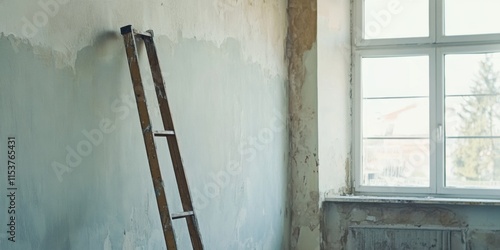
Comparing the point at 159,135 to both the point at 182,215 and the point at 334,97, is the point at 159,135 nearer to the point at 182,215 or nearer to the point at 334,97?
the point at 182,215

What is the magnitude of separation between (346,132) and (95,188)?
312cm

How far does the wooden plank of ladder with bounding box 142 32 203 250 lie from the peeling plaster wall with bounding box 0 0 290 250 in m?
0.09

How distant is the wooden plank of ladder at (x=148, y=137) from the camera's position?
238 cm

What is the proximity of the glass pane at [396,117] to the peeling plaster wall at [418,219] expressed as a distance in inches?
27.0

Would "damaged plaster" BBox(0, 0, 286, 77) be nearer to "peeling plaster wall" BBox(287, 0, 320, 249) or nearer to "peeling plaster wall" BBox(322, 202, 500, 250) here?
"peeling plaster wall" BBox(287, 0, 320, 249)

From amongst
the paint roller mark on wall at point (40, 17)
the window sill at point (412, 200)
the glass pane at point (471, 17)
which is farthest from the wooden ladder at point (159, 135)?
the glass pane at point (471, 17)

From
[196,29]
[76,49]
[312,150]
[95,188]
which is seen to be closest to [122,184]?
[95,188]

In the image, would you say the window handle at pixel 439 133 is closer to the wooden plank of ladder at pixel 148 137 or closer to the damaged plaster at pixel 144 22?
the damaged plaster at pixel 144 22

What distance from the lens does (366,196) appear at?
4980mm

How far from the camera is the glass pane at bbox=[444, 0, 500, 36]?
489 centimetres

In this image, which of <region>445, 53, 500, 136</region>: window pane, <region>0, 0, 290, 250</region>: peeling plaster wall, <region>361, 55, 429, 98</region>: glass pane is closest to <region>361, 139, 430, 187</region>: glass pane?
<region>445, 53, 500, 136</region>: window pane

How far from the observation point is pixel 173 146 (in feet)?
8.71

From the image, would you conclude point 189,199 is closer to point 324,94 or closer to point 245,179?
point 245,179

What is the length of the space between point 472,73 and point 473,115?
34cm
